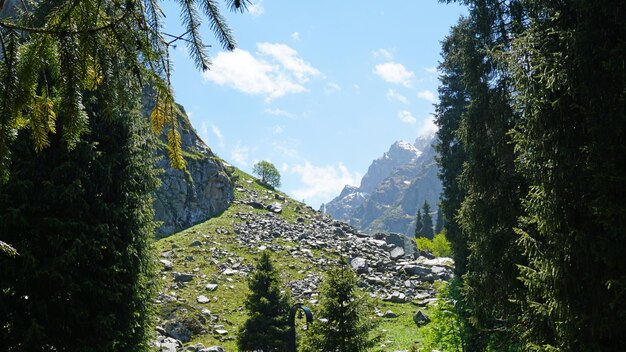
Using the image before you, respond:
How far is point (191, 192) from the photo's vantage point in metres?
60.0

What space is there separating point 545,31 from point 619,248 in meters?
3.71

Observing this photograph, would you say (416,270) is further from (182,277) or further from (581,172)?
(581,172)

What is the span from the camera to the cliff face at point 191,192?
5488 cm

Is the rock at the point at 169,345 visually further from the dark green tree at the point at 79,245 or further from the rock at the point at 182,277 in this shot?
the rock at the point at 182,277

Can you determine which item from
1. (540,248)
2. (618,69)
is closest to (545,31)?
(618,69)

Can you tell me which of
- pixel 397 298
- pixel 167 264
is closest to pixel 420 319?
pixel 397 298

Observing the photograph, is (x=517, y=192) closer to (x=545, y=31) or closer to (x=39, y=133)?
(x=545, y=31)

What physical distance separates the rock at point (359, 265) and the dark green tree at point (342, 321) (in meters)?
27.0

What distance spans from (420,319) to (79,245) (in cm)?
2335

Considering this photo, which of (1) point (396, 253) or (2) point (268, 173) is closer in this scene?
Result: (1) point (396, 253)

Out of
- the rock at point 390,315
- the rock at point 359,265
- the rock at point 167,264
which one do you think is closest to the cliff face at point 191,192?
the rock at point 167,264

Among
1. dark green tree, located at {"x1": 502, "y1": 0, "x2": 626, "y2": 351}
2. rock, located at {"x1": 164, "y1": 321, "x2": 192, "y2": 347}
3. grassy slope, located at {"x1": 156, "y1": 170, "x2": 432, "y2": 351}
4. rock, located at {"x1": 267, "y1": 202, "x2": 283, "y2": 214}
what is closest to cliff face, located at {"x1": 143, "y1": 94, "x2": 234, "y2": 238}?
grassy slope, located at {"x1": 156, "y1": 170, "x2": 432, "y2": 351}

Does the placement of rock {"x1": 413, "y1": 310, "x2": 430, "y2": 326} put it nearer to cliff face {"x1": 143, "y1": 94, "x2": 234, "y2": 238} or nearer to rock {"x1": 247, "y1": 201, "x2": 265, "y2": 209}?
cliff face {"x1": 143, "y1": 94, "x2": 234, "y2": 238}

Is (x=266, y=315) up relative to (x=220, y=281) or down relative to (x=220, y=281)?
down
